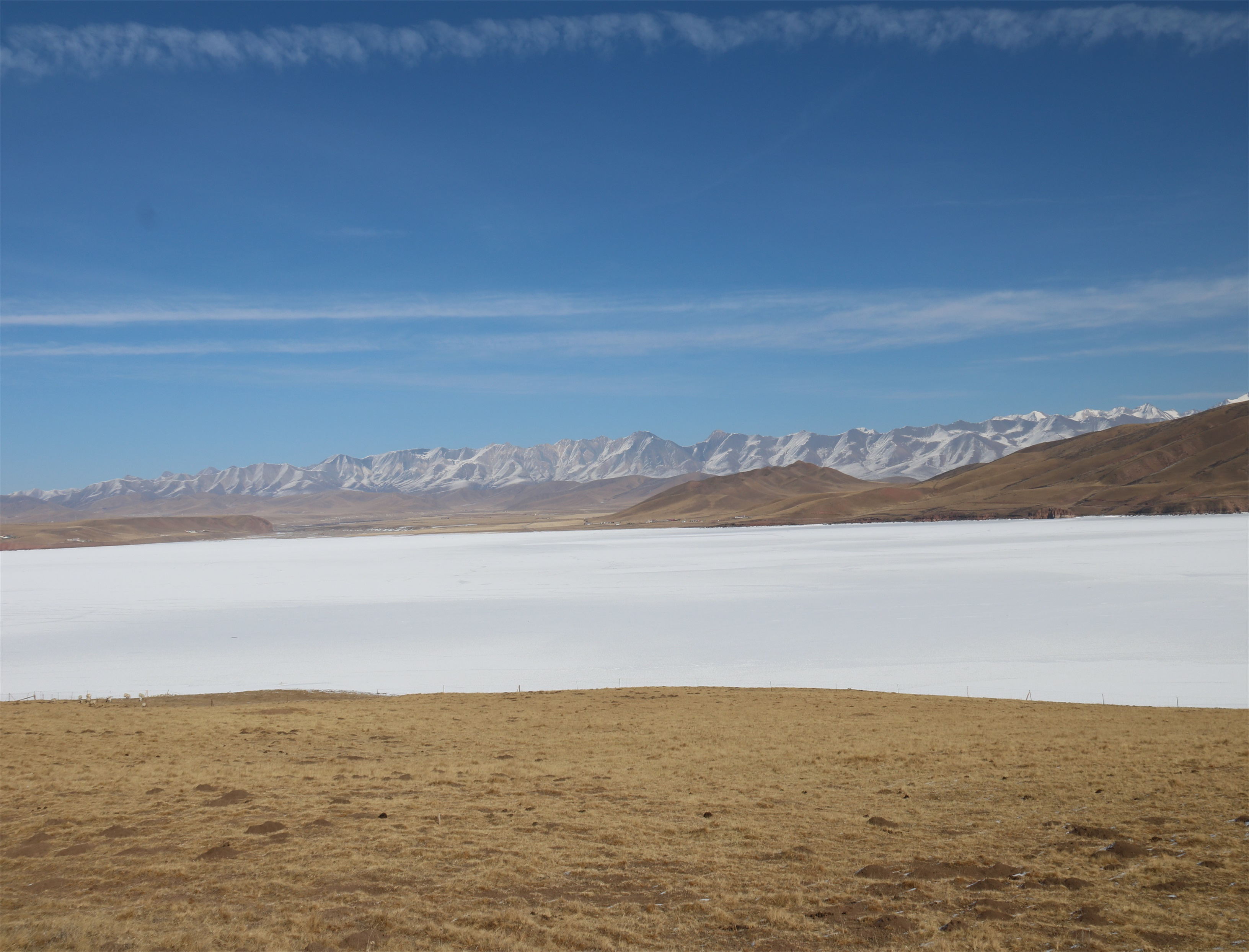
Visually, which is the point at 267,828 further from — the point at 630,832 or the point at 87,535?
the point at 87,535

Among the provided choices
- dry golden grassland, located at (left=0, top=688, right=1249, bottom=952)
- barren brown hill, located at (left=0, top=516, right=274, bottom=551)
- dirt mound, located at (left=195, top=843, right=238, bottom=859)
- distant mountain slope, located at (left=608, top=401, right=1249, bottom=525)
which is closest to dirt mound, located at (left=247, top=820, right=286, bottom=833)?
dry golden grassland, located at (left=0, top=688, right=1249, bottom=952)

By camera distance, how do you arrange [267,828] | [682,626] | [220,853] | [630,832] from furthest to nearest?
[682,626]
[267,828]
[630,832]
[220,853]

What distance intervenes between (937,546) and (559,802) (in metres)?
74.5

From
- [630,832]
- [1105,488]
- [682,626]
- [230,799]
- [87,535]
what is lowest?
[682,626]

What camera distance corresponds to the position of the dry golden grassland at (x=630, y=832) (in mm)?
8070

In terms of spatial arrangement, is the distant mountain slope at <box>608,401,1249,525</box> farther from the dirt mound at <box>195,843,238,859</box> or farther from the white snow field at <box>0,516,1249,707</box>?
the dirt mound at <box>195,843,238,859</box>

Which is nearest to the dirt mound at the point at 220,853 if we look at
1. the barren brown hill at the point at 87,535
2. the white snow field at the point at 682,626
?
the white snow field at the point at 682,626

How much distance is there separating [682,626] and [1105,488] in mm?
146449

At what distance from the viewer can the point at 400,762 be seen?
16.1 m

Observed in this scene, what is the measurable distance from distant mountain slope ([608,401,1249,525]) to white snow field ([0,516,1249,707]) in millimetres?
72467

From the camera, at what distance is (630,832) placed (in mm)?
11258

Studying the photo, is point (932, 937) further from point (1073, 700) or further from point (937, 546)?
point (937, 546)

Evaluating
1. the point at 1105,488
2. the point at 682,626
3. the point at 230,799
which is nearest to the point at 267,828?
the point at 230,799

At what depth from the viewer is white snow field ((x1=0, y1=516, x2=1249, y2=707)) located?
Answer: 86.5 feet
